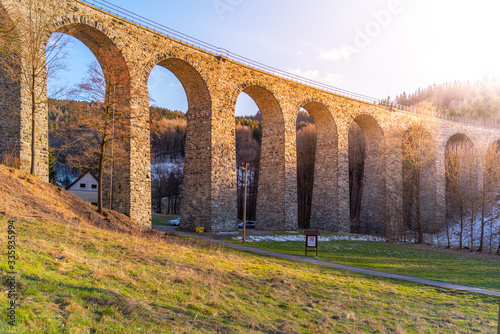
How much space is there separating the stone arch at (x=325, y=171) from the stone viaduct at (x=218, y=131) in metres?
0.10

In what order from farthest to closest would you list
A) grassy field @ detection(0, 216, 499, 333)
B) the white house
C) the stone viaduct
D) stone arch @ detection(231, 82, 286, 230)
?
the white house, stone arch @ detection(231, 82, 286, 230), the stone viaduct, grassy field @ detection(0, 216, 499, 333)

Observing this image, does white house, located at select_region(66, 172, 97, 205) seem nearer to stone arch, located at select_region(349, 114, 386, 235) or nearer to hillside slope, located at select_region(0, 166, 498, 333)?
hillside slope, located at select_region(0, 166, 498, 333)

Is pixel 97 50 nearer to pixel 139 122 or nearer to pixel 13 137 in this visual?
pixel 139 122

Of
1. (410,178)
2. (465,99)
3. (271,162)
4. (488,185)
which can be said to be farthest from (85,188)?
(465,99)

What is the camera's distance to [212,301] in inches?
271

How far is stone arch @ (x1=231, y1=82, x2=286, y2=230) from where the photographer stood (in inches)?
1142

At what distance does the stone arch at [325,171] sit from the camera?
3284cm

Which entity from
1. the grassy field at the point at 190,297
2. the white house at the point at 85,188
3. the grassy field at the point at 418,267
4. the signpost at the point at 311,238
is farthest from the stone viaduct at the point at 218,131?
the white house at the point at 85,188

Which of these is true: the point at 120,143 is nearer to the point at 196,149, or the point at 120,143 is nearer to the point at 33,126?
the point at 33,126

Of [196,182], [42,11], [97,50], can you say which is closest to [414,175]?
[196,182]

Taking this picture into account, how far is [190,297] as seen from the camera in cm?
686

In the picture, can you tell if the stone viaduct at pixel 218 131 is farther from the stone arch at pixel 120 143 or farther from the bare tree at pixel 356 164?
the bare tree at pixel 356 164

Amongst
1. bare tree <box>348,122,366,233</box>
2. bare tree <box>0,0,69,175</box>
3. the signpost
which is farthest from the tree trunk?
bare tree <box>348,122,366,233</box>

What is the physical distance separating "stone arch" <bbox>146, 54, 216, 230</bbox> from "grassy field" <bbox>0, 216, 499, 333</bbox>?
12.7 meters
